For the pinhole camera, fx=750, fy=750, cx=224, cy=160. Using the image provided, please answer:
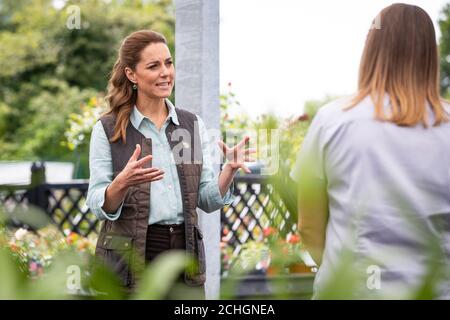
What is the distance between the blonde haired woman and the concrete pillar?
5.02 feet

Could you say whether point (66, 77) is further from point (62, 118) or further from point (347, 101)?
point (347, 101)

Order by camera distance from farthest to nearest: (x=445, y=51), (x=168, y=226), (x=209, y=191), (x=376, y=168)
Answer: (x=445, y=51)
(x=209, y=191)
(x=168, y=226)
(x=376, y=168)

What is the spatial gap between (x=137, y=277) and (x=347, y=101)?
72cm

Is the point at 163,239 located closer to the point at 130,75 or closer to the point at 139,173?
the point at 139,173

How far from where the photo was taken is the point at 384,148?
128 cm

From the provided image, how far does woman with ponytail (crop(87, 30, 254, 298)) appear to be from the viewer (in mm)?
2010

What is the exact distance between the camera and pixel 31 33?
24016mm

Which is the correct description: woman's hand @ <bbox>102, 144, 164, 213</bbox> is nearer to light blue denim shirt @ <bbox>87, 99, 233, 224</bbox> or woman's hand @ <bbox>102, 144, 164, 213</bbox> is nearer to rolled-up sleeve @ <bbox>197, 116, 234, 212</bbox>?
light blue denim shirt @ <bbox>87, 99, 233, 224</bbox>

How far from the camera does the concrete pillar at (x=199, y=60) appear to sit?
2850mm

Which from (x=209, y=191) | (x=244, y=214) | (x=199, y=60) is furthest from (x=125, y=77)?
(x=244, y=214)

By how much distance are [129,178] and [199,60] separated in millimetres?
1158

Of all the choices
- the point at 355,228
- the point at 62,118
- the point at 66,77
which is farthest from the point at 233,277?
the point at 66,77

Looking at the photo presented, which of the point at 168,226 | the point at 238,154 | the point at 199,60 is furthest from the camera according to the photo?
the point at 199,60
